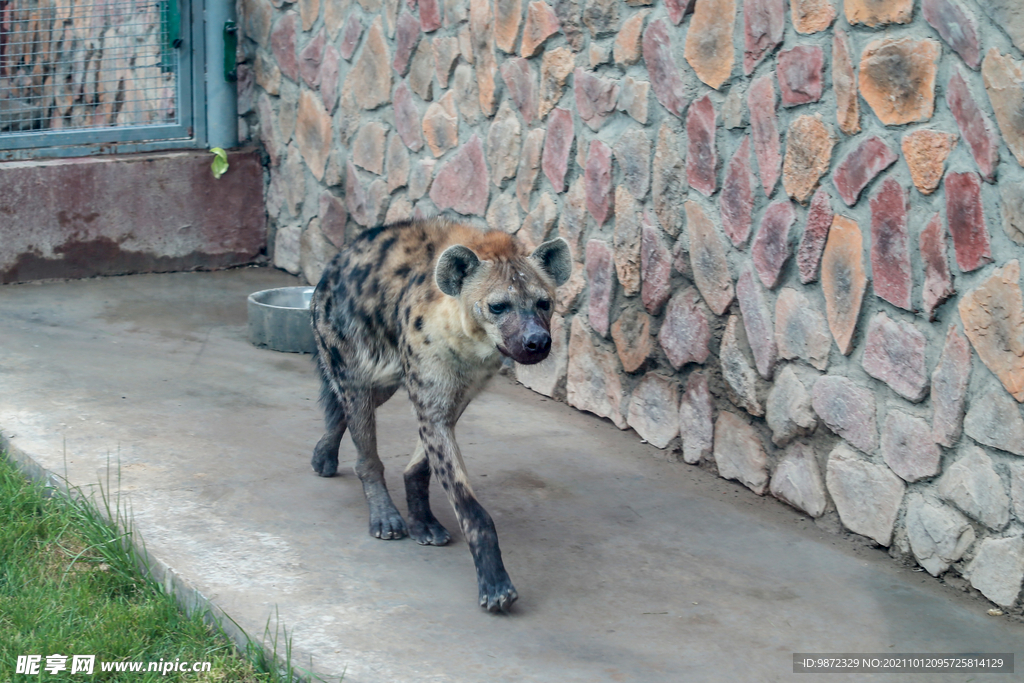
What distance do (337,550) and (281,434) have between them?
1.00 metres

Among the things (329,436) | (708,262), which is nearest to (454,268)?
(329,436)

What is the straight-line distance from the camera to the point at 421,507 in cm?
342

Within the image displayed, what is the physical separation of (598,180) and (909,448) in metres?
1.58

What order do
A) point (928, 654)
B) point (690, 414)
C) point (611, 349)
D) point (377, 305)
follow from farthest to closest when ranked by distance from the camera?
point (611, 349), point (690, 414), point (377, 305), point (928, 654)

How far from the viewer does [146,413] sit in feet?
13.9

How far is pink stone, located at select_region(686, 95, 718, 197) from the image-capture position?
373 cm

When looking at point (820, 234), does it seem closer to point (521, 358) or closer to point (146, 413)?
point (521, 358)

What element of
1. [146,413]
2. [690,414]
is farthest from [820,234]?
[146,413]

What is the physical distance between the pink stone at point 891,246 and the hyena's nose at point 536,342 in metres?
0.96

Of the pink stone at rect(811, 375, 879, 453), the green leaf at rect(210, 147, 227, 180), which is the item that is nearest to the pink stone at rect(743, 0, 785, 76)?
the pink stone at rect(811, 375, 879, 453)

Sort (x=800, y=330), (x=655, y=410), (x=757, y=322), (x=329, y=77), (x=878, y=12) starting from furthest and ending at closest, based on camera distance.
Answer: (x=329, y=77) → (x=655, y=410) → (x=757, y=322) → (x=800, y=330) → (x=878, y=12)

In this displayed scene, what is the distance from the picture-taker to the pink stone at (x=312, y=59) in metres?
5.82

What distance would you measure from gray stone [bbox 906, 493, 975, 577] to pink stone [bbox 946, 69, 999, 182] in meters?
0.89

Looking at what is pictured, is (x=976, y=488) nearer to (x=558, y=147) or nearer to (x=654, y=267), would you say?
(x=654, y=267)
